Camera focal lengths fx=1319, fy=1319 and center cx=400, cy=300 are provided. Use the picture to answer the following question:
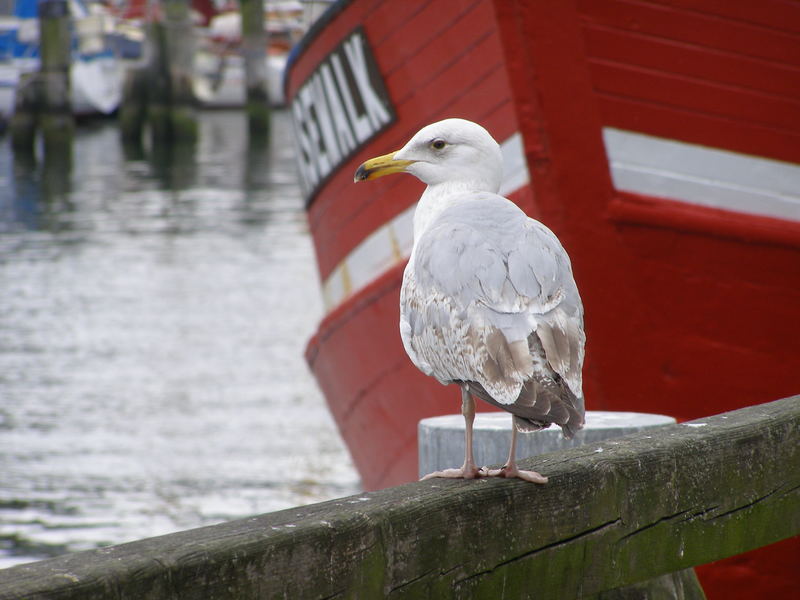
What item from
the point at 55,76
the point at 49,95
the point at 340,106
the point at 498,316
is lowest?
the point at 498,316

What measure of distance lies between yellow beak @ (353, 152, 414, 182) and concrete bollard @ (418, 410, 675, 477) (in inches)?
25.2

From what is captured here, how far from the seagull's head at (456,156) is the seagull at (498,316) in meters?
0.15

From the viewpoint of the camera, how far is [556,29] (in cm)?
439

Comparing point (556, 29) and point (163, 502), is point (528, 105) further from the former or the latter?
point (163, 502)

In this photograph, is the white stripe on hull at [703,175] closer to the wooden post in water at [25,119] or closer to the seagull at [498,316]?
the seagull at [498,316]

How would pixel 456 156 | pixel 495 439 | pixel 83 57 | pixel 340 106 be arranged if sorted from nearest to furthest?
pixel 456 156 < pixel 495 439 < pixel 340 106 < pixel 83 57

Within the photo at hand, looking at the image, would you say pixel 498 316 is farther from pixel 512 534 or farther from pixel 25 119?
pixel 25 119

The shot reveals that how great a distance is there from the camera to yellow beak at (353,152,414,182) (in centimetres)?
291

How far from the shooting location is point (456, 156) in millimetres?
2873

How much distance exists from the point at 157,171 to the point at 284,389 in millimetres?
16816

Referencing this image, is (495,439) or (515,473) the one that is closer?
(515,473)

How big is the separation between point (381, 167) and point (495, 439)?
27.2 inches

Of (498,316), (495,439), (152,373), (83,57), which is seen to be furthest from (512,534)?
(83,57)

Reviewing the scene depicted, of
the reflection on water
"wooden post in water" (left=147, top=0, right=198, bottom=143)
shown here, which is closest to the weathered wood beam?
the reflection on water
